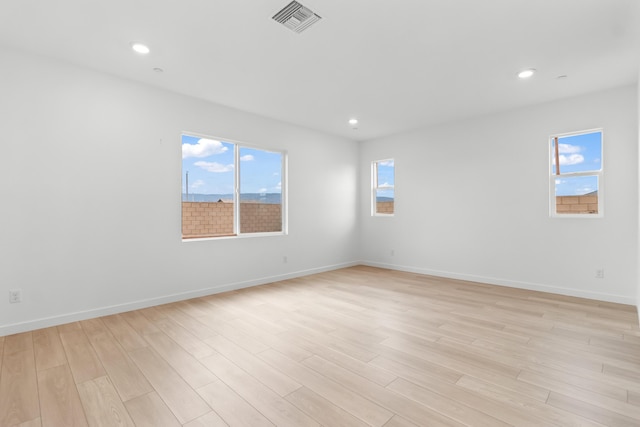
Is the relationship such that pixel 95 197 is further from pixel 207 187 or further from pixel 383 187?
pixel 383 187

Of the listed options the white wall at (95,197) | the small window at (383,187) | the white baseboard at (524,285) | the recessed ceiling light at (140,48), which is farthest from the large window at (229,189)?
the white baseboard at (524,285)

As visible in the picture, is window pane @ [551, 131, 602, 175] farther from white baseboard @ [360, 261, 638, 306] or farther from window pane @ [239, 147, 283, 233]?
window pane @ [239, 147, 283, 233]

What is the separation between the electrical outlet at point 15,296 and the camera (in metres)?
2.82

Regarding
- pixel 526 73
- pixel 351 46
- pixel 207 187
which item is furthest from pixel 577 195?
pixel 207 187

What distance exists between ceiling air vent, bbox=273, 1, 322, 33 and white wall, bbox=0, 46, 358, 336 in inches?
84.0

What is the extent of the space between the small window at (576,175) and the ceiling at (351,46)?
63 cm

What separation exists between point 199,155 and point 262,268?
1942 mm

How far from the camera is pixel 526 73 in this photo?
332 cm

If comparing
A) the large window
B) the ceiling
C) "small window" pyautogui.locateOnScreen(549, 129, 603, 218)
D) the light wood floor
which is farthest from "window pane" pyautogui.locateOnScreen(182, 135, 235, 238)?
"small window" pyautogui.locateOnScreen(549, 129, 603, 218)

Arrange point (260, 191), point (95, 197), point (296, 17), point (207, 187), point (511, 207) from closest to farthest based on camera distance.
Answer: point (296, 17)
point (95, 197)
point (207, 187)
point (511, 207)
point (260, 191)

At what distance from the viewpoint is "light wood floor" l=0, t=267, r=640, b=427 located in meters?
1.71

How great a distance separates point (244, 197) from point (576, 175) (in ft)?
15.3

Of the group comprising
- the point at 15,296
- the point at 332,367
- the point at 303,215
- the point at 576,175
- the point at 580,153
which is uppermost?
the point at 580,153

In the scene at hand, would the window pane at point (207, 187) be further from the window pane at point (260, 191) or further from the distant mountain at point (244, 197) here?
the window pane at point (260, 191)
